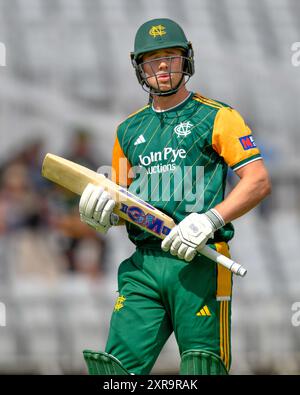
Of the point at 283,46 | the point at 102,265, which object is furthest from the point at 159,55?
the point at 283,46

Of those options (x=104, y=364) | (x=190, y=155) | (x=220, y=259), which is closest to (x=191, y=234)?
(x=220, y=259)

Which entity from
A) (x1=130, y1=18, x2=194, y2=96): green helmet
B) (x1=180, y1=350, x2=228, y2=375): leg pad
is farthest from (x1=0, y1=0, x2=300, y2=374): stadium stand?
(x1=130, y1=18, x2=194, y2=96): green helmet

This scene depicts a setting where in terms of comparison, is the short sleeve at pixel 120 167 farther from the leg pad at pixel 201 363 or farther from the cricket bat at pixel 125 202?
the leg pad at pixel 201 363

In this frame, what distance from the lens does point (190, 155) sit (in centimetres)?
310

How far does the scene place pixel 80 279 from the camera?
648 cm

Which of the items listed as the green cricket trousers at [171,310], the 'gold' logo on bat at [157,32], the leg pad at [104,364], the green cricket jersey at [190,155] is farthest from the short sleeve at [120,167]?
the leg pad at [104,364]

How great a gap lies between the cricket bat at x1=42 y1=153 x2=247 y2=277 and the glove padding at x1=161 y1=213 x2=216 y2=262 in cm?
6

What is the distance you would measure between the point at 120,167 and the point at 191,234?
0.54 metres

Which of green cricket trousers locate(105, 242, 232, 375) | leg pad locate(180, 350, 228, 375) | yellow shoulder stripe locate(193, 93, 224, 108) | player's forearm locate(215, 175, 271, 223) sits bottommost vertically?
leg pad locate(180, 350, 228, 375)

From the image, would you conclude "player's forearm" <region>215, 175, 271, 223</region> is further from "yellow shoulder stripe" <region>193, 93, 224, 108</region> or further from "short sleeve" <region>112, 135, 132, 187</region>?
"short sleeve" <region>112, 135, 132, 187</region>

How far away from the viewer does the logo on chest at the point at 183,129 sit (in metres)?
3.12

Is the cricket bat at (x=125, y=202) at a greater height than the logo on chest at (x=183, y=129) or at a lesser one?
lesser

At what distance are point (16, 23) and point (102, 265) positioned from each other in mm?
2383

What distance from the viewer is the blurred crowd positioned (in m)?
6.47
